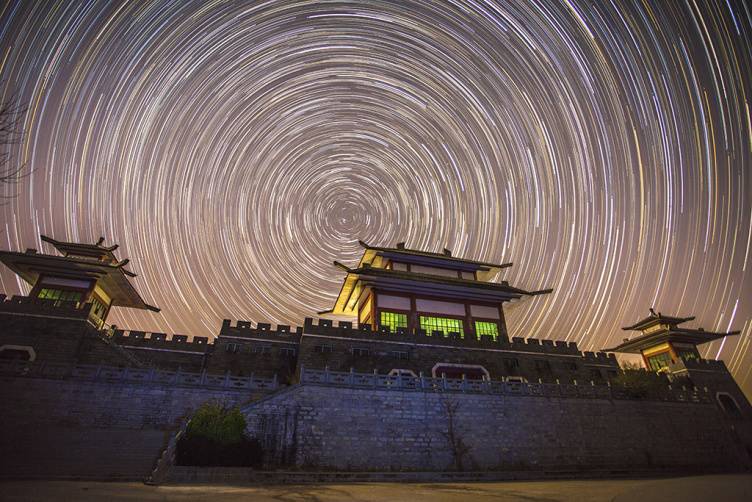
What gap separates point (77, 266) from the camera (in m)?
28.8

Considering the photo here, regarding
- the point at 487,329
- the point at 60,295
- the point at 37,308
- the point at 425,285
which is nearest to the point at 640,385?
the point at 487,329

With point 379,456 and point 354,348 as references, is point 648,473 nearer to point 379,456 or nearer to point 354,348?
point 379,456

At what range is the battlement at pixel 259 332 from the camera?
27.6 metres

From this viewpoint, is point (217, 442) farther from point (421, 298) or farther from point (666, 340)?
point (666, 340)

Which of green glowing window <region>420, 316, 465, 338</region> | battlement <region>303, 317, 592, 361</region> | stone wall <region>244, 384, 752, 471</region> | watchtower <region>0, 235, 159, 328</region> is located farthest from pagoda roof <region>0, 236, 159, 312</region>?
green glowing window <region>420, 316, 465, 338</region>

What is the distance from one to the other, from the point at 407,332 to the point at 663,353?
34.3m

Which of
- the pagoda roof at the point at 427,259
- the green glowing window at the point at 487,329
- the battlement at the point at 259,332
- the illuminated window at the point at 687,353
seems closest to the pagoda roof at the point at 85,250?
the battlement at the point at 259,332

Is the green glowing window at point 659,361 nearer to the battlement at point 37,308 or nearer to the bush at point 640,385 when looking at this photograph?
the bush at point 640,385

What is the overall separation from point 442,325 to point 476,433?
39.0 ft

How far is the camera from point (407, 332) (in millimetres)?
28625

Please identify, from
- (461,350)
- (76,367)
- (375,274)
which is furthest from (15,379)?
(461,350)

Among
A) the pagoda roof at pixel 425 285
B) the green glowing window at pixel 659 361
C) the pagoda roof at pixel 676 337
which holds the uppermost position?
the pagoda roof at pixel 425 285

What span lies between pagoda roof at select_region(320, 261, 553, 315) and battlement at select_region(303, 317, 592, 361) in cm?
379

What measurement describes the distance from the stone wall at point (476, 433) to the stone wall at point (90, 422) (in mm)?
4043
